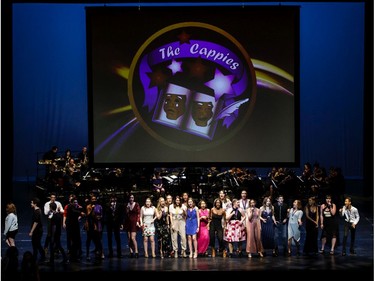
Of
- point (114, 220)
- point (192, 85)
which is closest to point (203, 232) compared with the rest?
point (114, 220)

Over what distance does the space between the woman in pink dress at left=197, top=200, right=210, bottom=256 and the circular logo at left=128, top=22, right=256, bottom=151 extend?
1.90 metres

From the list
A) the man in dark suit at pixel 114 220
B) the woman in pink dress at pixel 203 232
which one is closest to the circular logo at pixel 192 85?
the woman in pink dress at pixel 203 232

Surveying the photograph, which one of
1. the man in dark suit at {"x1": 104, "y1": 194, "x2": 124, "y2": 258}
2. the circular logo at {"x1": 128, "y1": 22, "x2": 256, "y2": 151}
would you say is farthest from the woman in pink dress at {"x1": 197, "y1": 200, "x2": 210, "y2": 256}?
the circular logo at {"x1": 128, "y1": 22, "x2": 256, "y2": 151}

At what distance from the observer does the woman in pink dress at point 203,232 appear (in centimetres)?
1662

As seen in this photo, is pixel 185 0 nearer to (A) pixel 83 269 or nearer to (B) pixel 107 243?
(B) pixel 107 243

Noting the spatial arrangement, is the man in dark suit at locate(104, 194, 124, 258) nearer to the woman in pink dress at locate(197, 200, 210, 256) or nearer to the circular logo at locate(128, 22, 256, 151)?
the woman in pink dress at locate(197, 200, 210, 256)

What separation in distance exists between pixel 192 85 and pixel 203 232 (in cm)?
307

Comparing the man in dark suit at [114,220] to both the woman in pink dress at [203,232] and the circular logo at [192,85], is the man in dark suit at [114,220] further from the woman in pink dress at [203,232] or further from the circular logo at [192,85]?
the circular logo at [192,85]

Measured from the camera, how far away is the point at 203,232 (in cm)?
1670

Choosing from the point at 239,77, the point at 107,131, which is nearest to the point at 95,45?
the point at 107,131

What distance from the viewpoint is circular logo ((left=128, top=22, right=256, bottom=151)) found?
1797 centimetres

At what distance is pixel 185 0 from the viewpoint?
778 inches

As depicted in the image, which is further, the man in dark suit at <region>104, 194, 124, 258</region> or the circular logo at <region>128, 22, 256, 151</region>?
the circular logo at <region>128, 22, 256, 151</region>

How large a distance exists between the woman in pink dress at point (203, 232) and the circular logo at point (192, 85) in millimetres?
1899
